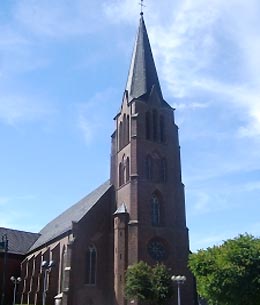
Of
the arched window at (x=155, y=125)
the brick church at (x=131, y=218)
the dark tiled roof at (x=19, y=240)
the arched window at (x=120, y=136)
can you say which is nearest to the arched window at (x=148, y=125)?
the brick church at (x=131, y=218)

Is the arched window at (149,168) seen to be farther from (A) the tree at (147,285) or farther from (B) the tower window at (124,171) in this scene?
(A) the tree at (147,285)

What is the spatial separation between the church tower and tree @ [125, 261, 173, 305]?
2.38 metres

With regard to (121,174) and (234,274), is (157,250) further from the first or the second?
(234,274)

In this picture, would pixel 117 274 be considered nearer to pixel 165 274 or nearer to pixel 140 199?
pixel 165 274

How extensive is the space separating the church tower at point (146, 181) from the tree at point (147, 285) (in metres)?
2.38

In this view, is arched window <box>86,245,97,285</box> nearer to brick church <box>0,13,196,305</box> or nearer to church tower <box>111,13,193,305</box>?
brick church <box>0,13,196,305</box>

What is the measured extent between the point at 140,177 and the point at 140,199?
2426mm

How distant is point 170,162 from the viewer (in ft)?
158

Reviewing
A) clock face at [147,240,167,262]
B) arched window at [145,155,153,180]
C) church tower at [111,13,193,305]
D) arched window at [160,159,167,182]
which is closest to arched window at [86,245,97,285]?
church tower at [111,13,193,305]

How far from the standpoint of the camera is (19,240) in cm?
6662

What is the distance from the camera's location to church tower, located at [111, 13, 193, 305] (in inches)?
1688

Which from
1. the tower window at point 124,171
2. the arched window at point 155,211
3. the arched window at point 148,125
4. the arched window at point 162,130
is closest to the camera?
the arched window at point 155,211

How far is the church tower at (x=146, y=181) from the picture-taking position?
42.9 meters

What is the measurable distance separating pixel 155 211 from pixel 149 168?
4.64 m
